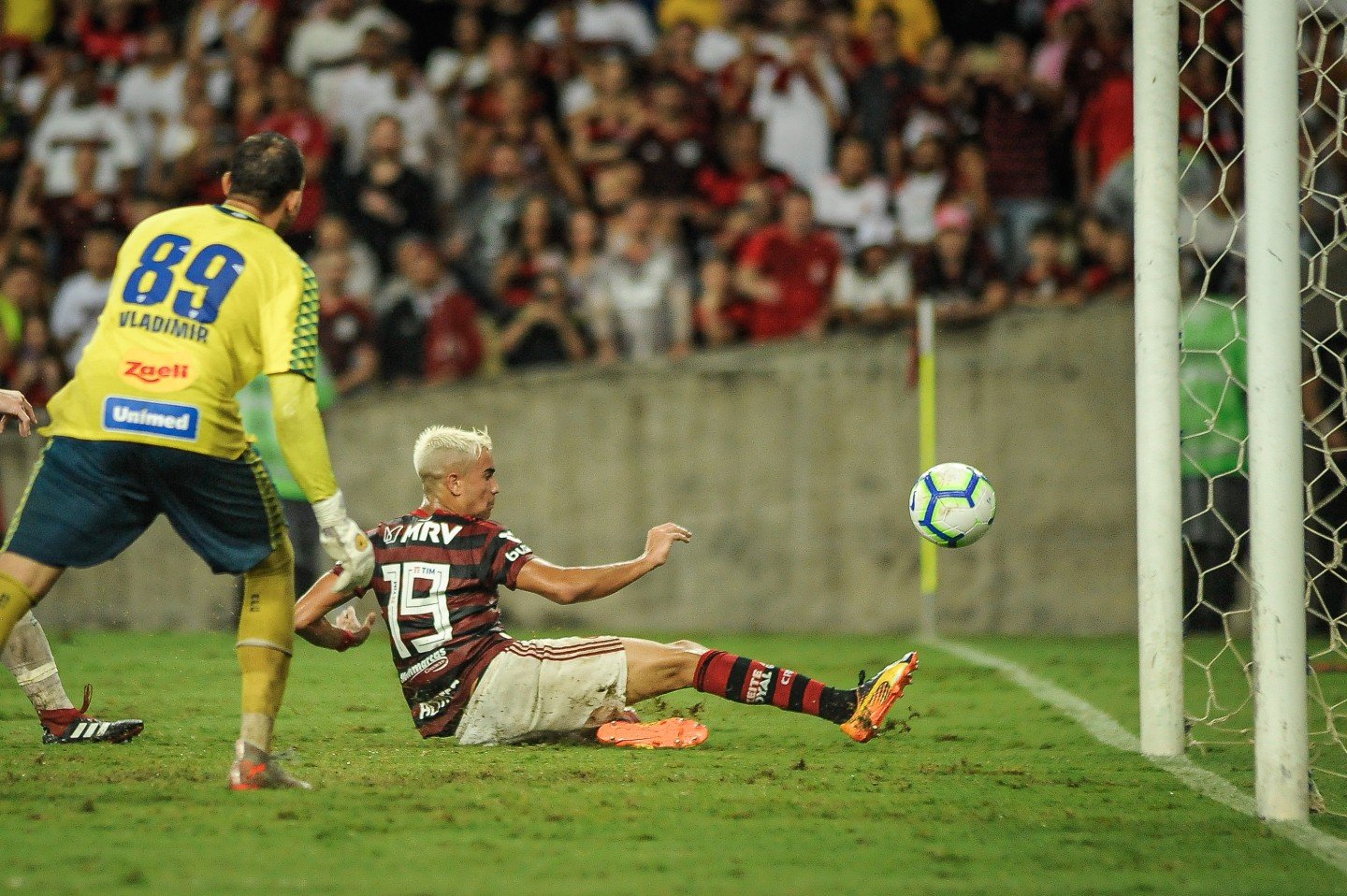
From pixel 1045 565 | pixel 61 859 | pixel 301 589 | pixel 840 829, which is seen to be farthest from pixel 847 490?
pixel 61 859

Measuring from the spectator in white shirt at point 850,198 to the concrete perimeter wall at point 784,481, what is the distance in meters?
1.16

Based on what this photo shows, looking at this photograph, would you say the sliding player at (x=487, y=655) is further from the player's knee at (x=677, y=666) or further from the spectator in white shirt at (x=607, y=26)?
the spectator in white shirt at (x=607, y=26)

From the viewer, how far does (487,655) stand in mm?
6406

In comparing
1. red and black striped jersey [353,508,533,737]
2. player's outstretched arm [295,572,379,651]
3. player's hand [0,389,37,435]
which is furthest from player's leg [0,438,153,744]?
red and black striped jersey [353,508,533,737]

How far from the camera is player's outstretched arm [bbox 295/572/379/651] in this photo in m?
6.12

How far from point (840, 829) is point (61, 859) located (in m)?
2.14

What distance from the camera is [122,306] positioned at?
525 centimetres

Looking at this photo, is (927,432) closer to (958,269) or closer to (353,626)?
(958,269)

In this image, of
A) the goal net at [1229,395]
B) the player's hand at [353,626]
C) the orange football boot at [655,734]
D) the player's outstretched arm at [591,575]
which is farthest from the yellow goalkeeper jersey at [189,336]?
the goal net at [1229,395]

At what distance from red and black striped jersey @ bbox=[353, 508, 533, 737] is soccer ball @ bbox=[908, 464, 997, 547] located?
197 centimetres

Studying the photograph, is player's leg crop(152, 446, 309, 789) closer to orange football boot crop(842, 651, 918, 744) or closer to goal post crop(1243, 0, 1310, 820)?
orange football boot crop(842, 651, 918, 744)

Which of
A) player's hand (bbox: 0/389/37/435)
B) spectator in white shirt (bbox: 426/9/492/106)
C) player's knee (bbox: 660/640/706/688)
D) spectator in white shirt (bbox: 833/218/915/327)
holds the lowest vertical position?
player's knee (bbox: 660/640/706/688)

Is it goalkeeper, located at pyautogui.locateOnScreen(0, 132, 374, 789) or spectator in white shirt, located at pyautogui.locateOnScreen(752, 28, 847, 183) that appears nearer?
goalkeeper, located at pyautogui.locateOnScreen(0, 132, 374, 789)

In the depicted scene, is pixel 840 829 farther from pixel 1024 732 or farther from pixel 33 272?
pixel 33 272
